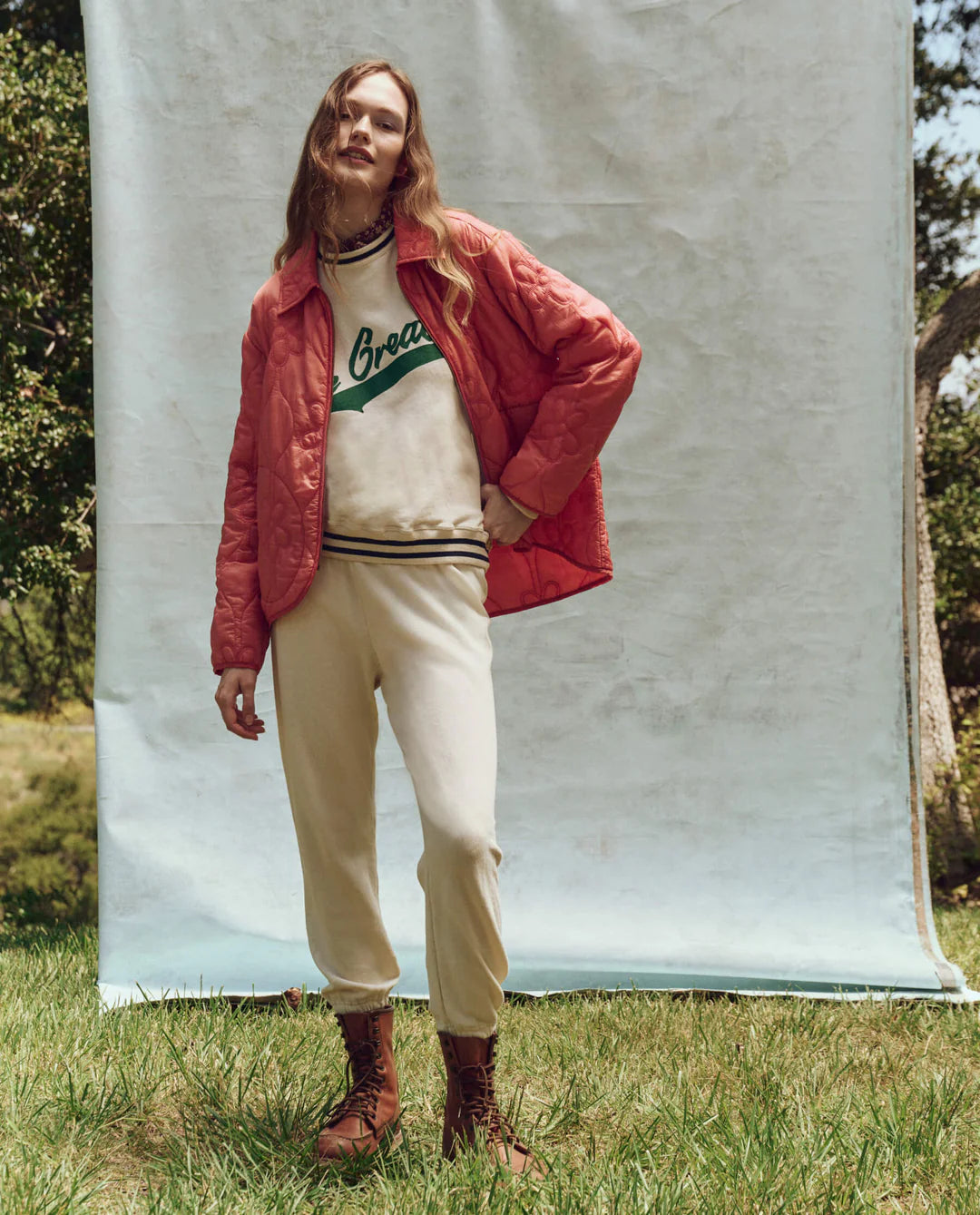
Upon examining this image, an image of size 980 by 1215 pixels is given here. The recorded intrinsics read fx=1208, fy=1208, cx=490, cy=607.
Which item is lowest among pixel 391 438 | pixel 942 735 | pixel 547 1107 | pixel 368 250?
pixel 547 1107

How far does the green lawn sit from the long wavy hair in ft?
4.16

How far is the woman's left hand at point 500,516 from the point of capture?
A: 73.1 inches

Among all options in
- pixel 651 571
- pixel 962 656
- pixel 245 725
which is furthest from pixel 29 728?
pixel 245 725

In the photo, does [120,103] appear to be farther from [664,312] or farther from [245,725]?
[245,725]

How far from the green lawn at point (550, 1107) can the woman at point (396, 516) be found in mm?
132

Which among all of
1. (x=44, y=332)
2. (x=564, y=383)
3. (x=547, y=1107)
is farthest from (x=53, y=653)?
(x=564, y=383)

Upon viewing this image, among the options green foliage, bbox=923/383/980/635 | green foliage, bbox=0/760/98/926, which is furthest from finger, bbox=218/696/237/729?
green foliage, bbox=923/383/980/635

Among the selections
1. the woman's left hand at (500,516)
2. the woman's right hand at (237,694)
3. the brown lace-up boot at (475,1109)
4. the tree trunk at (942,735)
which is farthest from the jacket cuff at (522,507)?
the tree trunk at (942,735)

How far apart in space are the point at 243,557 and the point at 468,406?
438mm

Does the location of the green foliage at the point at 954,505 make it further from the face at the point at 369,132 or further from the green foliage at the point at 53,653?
the face at the point at 369,132

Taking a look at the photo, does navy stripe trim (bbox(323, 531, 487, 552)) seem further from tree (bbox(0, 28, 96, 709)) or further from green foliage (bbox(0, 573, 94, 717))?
green foliage (bbox(0, 573, 94, 717))

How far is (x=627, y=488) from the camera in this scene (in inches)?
127

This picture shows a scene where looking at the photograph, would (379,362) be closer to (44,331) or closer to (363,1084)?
(363,1084)

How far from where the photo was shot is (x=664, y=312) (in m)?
3.19
